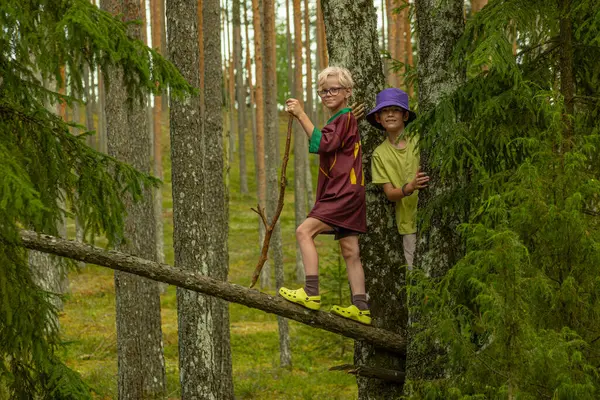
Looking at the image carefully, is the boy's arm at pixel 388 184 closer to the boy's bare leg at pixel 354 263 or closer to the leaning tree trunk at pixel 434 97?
the leaning tree trunk at pixel 434 97

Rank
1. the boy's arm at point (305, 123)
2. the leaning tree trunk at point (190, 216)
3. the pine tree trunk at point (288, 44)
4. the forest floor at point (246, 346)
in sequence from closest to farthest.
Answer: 1. the boy's arm at point (305, 123)
2. the leaning tree trunk at point (190, 216)
3. the forest floor at point (246, 346)
4. the pine tree trunk at point (288, 44)

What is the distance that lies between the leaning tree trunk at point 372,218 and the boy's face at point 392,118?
0.61 feet

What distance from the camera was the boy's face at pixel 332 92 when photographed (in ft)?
19.0

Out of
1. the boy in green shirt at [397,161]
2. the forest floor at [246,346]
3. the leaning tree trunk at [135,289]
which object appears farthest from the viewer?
the forest floor at [246,346]

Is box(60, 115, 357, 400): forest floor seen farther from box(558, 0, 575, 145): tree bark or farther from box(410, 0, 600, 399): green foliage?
box(558, 0, 575, 145): tree bark

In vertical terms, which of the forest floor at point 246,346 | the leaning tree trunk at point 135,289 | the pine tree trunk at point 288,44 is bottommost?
the forest floor at point 246,346

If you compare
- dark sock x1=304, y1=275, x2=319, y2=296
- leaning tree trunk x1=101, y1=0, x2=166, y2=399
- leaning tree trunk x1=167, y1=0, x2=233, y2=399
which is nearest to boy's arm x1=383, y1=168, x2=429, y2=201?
dark sock x1=304, y1=275, x2=319, y2=296

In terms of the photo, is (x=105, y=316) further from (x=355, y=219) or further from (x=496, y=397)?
(x=496, y=397)

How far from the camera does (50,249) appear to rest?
15.3 feet

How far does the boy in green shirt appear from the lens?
5863 mm

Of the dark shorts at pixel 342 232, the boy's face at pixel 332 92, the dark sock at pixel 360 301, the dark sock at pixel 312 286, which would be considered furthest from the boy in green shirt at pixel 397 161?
the dark sock at pixel 312 286

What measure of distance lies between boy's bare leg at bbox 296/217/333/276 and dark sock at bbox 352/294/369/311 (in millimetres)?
426

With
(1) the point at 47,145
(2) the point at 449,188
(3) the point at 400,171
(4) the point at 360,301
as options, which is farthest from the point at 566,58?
(1) the point at 47,145

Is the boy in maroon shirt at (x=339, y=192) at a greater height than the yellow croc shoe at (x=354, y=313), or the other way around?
the boy in maroon shirt at (x=339, y=192)
